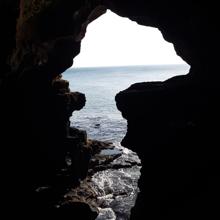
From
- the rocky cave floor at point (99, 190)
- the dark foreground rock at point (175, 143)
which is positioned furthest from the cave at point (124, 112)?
the rocky cave floor at point (99, 190)

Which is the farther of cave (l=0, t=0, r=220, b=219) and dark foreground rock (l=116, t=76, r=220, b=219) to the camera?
cave (l=0, t=0, r=220, b=219)

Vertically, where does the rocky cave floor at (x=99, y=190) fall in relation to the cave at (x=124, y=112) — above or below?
below

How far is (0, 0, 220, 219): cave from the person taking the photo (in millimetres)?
16188

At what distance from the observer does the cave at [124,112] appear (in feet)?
53.1

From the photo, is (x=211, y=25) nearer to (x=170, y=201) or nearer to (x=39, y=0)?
(x=170, y=201)

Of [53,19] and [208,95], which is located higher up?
[53,19]

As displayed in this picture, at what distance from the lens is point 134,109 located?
748 inches

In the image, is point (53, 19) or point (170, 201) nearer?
point (170, 201)

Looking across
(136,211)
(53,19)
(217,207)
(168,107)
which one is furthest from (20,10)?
(217,207)

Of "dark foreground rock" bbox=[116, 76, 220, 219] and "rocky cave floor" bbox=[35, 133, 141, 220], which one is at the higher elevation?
"dark foreground rock" bbox=[116, 76, 220, 219]

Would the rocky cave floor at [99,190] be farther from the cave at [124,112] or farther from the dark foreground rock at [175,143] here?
the dark foreground rock at [175,143]

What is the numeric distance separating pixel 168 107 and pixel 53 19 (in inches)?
423

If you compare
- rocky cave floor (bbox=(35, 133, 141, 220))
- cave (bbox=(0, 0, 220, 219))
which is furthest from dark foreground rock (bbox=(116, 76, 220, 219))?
rocky cave floor (bbox=(35, 133, 141, 220))

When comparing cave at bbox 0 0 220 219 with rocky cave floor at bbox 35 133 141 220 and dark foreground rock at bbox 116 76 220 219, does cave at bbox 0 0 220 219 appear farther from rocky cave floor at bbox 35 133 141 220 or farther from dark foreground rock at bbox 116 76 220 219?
rocky cave floor at bbox 35 133 141 220
